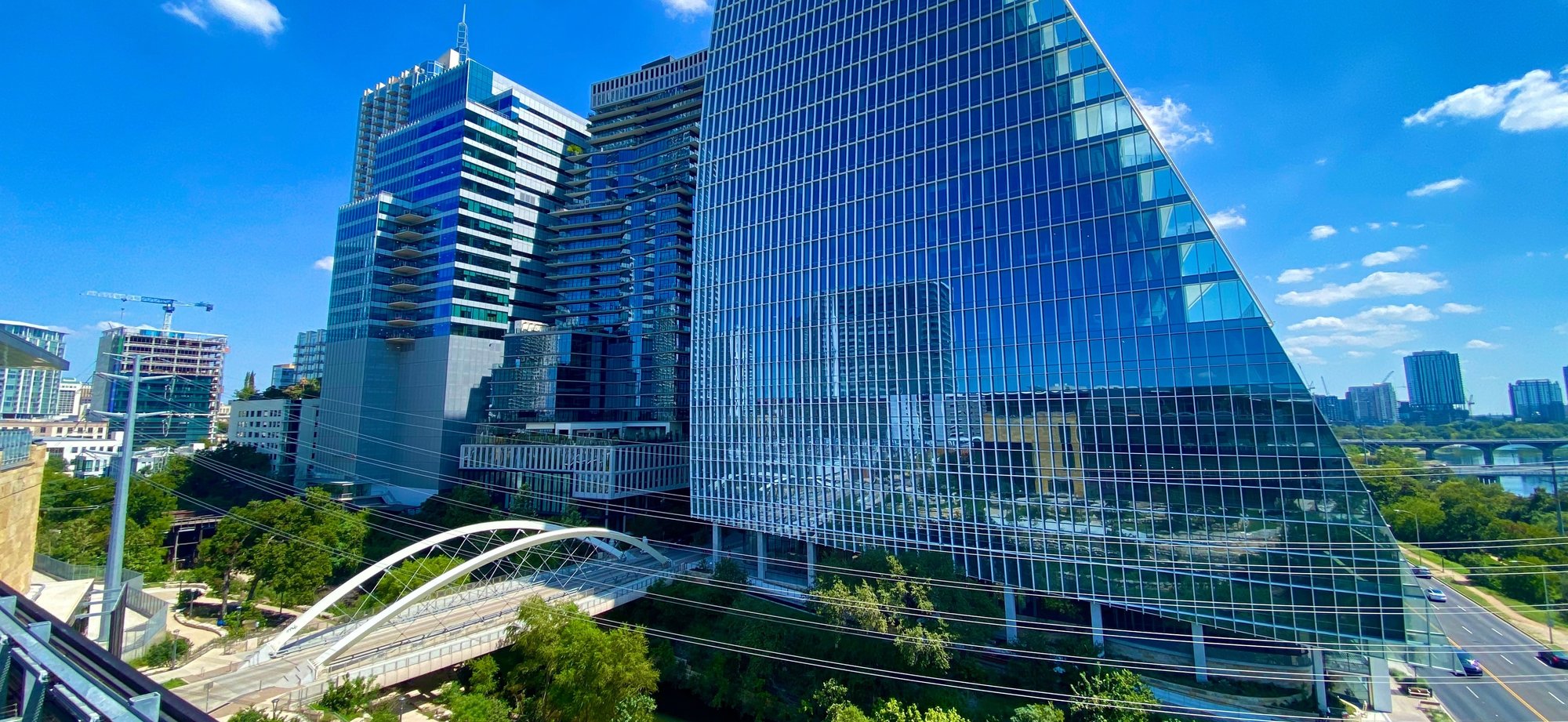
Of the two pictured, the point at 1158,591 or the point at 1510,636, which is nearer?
the point at 1158,591

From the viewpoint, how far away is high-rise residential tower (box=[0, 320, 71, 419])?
83.6 m

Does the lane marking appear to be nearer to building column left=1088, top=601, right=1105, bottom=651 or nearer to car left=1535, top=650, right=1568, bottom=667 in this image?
car left=1535, top=650, right=1568, bottom=667

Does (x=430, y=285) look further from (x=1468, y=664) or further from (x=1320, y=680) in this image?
(x=1468, y=664)

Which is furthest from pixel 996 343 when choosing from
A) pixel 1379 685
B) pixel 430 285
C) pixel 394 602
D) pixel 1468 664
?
pixel 430 285

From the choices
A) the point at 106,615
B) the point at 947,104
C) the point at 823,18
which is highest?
the point at 823,18

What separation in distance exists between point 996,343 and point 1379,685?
90.1 feet

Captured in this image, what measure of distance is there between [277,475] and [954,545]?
91.7 metres

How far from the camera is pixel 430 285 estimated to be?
→ 261 feet

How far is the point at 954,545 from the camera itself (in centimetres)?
4475

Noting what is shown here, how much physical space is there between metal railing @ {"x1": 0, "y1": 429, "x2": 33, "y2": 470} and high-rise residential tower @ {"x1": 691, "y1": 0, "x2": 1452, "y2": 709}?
41809 millimetres

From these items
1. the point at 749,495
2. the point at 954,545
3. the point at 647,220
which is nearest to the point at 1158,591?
the point at 954,545

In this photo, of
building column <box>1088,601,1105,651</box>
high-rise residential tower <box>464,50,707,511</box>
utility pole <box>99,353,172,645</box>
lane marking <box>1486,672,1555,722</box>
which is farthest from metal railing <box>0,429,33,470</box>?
lane marking <box>1486,672,1555,722</box>

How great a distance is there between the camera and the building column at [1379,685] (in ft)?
109

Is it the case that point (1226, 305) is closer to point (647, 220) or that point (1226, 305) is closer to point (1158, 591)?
point (1158, 591)
